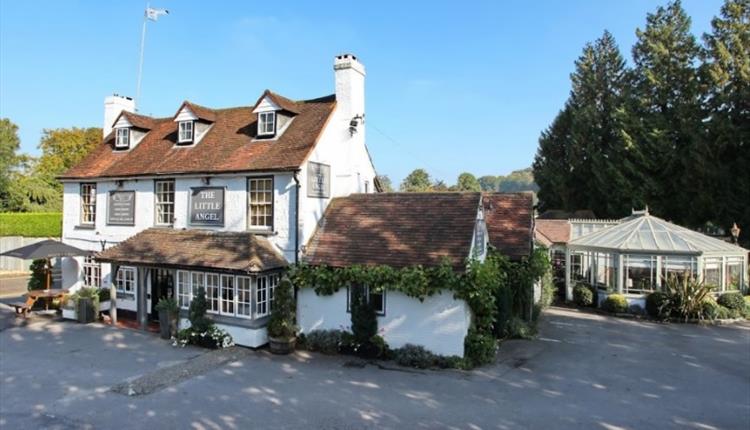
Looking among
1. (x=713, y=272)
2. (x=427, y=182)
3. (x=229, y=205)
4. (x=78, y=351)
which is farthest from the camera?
(x=427, y=182)

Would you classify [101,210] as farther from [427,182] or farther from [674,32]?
[427,182]

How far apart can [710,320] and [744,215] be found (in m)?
15.1

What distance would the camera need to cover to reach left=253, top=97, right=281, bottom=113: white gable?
1695 cm

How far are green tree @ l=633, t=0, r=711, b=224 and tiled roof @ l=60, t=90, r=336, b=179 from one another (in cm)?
A: 2720

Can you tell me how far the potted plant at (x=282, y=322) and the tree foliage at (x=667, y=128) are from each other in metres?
30.0

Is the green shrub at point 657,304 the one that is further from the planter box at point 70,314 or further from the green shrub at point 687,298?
the planter box at point 70,314

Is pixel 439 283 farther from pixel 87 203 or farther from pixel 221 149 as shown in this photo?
pixel 87 203

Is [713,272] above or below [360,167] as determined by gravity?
below

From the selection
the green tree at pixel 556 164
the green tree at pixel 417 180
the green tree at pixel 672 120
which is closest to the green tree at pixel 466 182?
the green tree at pixel 417 180

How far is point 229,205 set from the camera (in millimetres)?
16172

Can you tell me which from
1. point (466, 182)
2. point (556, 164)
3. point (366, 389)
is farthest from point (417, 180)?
point (366, 389)

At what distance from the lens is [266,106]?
17.1m

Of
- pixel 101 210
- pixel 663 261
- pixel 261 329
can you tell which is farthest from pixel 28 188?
pixel 663 261

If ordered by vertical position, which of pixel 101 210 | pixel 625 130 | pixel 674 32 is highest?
pixel 674 32
